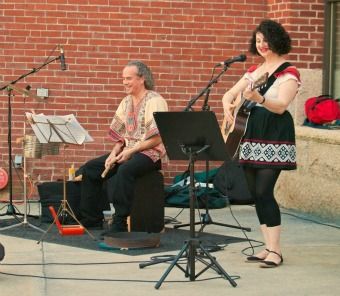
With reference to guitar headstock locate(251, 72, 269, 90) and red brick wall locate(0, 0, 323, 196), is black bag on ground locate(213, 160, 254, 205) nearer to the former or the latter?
red brick wall locate(0, 0, 323, 196)

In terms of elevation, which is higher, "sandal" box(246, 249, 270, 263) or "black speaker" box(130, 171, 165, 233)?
"black speaker" box(130, 171, 165, 233)

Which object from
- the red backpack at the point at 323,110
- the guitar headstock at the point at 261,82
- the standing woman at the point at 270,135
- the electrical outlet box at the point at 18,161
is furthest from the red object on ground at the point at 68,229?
the red backpack at the point at 323,110

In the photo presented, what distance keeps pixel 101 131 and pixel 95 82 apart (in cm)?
57

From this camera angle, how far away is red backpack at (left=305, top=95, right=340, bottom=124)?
1060 centimetres

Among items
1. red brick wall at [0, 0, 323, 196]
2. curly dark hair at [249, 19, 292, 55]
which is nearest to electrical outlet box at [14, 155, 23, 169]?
red brick wall at [0, 0, 323, 196]

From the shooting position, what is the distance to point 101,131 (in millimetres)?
11648

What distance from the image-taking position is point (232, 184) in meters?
11.2

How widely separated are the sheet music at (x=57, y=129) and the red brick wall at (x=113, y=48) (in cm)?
243

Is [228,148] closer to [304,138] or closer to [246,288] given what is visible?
[246,288]

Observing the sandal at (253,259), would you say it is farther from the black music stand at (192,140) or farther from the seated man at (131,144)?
the seated man at (131,144)

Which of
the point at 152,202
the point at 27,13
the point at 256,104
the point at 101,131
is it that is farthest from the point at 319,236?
the point at 27,13

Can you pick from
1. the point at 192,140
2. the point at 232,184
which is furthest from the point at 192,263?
the point at 232,184

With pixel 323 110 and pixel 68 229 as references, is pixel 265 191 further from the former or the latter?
pixel 323 110

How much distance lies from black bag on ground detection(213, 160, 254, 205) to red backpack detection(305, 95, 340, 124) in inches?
40.5
